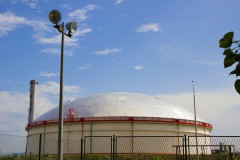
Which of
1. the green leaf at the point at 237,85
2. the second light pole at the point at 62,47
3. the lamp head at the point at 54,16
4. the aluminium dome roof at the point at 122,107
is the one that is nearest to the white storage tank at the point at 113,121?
the aluminium dome roof at the point at 122,107

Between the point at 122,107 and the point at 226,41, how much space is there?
40867mm

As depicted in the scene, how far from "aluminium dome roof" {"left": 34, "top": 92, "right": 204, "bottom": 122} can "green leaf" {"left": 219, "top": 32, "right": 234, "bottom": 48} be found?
1525 inches

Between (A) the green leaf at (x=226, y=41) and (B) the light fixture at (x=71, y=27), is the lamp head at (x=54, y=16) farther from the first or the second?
(A) the green leaf at (x=226, y=41)

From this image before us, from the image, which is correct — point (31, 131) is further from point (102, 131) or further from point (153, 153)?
point (153, 153)

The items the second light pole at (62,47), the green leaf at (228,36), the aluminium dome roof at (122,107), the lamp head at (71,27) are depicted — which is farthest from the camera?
the aluminium dome roof at (122,107)

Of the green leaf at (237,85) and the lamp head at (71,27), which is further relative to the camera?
the lamp head at (71,27)

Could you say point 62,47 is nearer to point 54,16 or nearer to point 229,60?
point 54,16

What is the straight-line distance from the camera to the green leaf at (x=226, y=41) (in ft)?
6.28

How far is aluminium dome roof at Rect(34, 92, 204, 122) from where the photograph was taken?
41344 mm

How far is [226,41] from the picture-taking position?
1.92 m

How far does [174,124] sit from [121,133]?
5.98 meters

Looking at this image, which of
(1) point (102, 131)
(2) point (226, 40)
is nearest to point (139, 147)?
(1) point (102, 131)

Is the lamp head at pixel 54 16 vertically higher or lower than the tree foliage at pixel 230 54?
higher

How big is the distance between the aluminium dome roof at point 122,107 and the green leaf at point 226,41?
127ft
